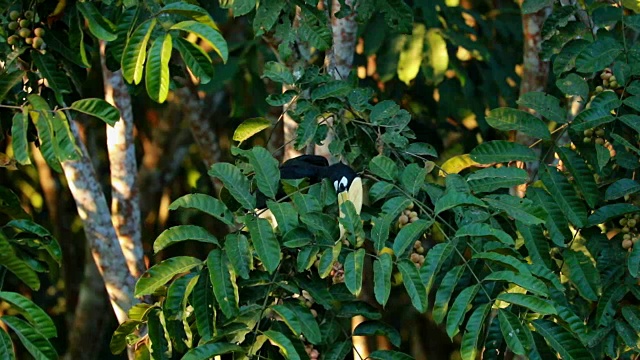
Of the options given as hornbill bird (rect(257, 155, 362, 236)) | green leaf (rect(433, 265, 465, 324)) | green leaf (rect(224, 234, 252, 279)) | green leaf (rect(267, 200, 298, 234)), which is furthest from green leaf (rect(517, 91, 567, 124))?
green leaf (rect(224, 234, 252, 279))

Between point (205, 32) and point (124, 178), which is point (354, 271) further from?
point (124, 178)

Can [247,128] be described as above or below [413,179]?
above

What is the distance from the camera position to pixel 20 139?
1.67m

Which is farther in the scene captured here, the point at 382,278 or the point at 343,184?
the point at 343,184

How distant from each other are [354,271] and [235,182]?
11.2 inches

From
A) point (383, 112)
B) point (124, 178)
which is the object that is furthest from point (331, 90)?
point (124, 178)

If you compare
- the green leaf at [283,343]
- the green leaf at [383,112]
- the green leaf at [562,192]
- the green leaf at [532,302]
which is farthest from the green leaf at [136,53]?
the green leaf at [562,192]

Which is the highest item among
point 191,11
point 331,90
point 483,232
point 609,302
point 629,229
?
point 191,11

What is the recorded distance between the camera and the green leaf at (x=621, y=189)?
1.97 meters

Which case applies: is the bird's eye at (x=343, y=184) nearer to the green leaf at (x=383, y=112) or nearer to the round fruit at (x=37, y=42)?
the green leaf at (x=383, y=112)

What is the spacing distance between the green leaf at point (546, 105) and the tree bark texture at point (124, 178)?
6.05 ft

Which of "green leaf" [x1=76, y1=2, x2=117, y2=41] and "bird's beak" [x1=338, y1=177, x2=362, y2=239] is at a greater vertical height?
"green leaf" [x1=76, y1=2, x2=117, y2=41]

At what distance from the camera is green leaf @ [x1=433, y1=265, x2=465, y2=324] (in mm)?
1589

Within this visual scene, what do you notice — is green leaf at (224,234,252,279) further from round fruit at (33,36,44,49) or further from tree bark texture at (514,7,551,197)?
tree bark texture at (514,7,551,197)
